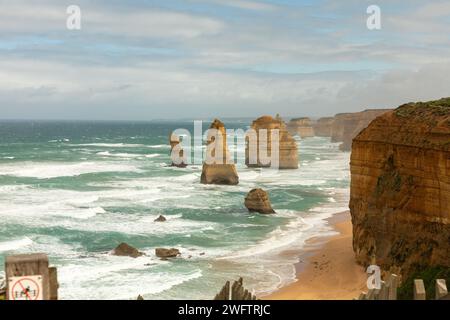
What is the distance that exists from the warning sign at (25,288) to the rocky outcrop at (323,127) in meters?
164

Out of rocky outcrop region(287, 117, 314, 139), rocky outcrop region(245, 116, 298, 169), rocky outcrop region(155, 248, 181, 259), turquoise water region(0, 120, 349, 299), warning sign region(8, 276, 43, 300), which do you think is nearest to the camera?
warning sign region(8, 276, 43, 300)

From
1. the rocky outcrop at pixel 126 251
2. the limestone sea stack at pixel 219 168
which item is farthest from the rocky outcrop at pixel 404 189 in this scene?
the limestone sea stack at pixel 219 168

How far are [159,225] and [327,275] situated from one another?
14.9m

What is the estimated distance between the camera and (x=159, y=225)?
36.8m

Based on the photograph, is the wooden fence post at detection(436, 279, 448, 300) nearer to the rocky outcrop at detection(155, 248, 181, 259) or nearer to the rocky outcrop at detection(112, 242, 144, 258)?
the rocky outcrop at detection(155, 248, 181, 259)

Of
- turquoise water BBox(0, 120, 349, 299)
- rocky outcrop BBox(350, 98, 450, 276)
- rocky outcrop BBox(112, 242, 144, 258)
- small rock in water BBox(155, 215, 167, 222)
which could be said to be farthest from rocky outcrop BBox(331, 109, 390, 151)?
rocky outcrop BBox(350, 98, 450, 276)

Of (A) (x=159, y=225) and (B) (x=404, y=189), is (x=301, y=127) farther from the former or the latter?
(B) (x=404, y=189)

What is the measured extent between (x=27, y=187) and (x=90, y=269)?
31.2 meters

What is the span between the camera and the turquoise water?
81.0ft

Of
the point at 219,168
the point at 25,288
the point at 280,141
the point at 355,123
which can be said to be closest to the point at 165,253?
the point at 25,288

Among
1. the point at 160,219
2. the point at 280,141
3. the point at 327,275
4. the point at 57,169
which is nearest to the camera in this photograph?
the point at 327,275

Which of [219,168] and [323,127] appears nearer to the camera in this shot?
[219,168]

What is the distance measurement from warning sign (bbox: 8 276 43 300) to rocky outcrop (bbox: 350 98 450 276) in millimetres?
15352

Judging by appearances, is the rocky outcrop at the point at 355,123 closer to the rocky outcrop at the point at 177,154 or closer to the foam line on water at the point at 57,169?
the rocky outcrop at the point at 177,154
